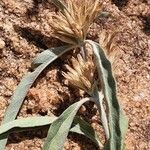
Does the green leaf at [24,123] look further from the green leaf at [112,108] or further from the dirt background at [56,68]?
the green leaf at [112,108]

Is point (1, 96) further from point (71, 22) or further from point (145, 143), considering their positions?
point (145, 143)

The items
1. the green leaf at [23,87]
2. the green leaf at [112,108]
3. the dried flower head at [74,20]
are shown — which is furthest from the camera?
the dried flower head at [74,20]

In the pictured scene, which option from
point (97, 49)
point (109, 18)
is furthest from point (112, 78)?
point (109, 18)

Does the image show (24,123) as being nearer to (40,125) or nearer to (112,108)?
(40,125)

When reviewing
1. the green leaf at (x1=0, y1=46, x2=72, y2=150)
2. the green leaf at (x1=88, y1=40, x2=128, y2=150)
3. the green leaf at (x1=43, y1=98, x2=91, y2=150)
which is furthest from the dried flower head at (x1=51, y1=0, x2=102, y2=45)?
the green leaf at (x1=43, y1=98, x2=91, y2=150)

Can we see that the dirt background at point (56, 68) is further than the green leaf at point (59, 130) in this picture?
Yes

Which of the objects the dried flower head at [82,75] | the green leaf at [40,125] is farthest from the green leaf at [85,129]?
the dried flower head at [82,75]
